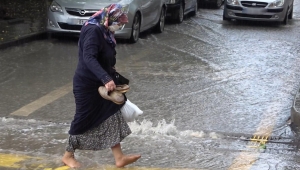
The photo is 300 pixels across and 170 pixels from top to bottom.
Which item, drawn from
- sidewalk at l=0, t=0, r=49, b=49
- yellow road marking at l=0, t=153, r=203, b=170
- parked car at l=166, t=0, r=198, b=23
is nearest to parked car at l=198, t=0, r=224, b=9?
parked car at l=166, t=0, r=198, b=23

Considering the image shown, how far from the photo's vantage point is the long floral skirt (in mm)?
5469

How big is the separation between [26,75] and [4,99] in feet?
5.76

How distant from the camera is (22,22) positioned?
54.4 feet

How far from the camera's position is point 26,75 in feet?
33.3

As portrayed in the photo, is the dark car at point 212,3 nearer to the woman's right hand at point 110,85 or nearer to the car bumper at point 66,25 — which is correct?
the car bumper at point 66,25

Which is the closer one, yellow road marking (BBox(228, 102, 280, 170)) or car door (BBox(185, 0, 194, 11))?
yellow road marking (BBox(228, 102, 280, 170))

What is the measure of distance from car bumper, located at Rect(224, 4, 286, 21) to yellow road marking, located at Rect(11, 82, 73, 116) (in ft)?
34.4

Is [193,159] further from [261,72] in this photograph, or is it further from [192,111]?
[261,72]

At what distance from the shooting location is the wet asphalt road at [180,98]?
621cm

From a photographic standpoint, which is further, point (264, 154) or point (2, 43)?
point (2, 43)

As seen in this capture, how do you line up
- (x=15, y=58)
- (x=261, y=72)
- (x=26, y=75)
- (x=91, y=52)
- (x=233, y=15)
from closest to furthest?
(x=91, y=52) < (x=26, y=75) < (x=261, y=72) < (x=15, y=58) < (x=233, y=15)

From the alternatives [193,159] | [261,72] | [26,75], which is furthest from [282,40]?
[193,159]

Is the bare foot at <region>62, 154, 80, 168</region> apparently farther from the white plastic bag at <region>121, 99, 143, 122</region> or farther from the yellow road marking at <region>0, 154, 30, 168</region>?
the white plastic bag at <region>121, 99, 143, 122</region>

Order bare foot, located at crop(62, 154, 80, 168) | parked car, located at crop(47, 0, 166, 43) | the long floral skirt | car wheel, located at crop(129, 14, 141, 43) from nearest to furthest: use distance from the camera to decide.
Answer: the long floral skirt → bare foot, located at crop(62, 154, 80, 168) → parked car, located at crop(47, 0, 166, 43) → car wheel, located at crop(129, 14, 141, 43)
